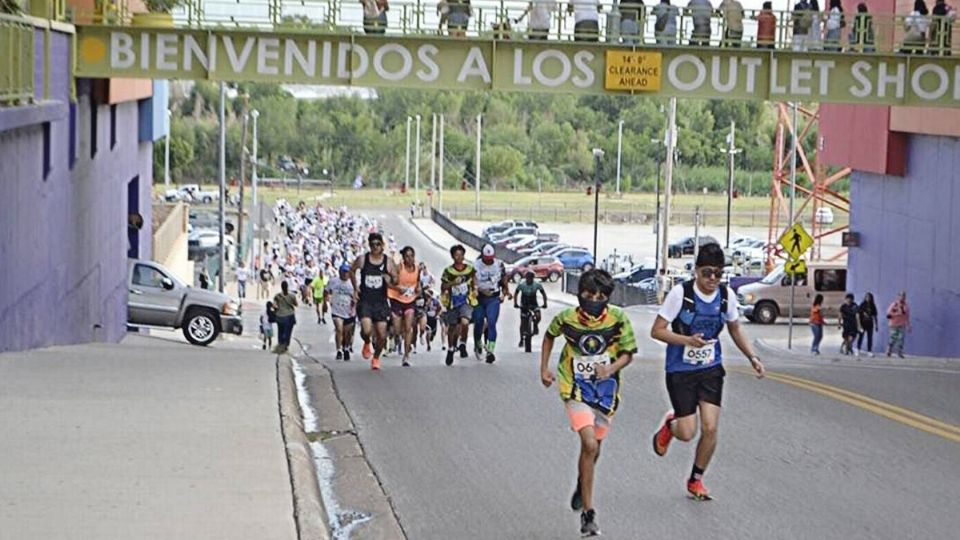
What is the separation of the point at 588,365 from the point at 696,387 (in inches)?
38.2

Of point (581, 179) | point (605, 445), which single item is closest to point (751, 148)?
point (581, 179)

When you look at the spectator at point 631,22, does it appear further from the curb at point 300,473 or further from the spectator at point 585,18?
the curb at point 300,473

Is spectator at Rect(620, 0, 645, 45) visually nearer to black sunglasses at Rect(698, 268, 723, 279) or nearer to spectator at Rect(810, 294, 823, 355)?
spectator at Rect(810, 294, 823, 355)

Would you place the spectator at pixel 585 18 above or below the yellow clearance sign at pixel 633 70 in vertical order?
above

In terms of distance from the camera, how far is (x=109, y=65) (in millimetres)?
26938

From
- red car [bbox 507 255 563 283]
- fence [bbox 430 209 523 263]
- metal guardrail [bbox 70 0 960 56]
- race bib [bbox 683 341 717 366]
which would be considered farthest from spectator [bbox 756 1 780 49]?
red car [bbox 507 255 563 283]

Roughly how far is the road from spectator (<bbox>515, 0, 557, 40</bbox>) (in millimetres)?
9903

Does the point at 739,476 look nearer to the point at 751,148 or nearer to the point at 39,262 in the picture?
→ the point at 39,262

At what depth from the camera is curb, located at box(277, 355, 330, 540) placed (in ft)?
33.4

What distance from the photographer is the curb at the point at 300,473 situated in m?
10.2

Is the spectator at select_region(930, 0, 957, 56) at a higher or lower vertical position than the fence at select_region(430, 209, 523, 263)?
higher

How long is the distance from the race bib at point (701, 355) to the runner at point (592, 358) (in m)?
0.65

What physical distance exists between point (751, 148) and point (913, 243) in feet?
387

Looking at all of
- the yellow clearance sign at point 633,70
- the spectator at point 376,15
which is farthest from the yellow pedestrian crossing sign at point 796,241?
the spectator at point 376,15
